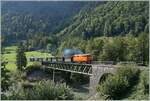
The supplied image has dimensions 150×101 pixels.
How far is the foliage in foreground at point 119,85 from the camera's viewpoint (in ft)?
165

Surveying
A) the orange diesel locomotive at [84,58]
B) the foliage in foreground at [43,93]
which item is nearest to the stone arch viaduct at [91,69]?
the orange diesel locomotive at [84,58]

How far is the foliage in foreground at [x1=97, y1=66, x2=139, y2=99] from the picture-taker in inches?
1980

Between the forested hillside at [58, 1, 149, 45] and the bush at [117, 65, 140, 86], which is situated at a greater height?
the forested hillside at [58, 1, 149, 45]

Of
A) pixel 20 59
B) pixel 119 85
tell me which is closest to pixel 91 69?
pixel 119 85

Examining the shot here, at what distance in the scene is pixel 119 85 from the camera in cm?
5022

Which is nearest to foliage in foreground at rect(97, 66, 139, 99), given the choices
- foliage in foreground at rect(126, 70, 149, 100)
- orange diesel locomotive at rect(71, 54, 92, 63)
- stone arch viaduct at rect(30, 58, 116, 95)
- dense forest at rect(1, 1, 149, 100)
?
dense forest at rect(1, 1, 149, 100)

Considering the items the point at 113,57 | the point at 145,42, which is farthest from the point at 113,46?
the point at 145,42

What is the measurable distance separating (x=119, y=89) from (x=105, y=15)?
384 feet

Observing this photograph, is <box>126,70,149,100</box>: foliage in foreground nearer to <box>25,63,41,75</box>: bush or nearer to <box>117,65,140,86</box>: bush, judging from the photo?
<box>117,65,140,86</box>: bush

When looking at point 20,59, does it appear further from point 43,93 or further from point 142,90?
point 43,93

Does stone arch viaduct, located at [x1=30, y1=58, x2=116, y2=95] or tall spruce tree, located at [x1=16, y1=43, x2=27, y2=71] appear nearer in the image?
stone arch viaduct, located at [x1=30, y1=58, x2=116, y2=95]

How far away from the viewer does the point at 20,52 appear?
100 m

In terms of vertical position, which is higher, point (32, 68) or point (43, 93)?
point (43, 93)

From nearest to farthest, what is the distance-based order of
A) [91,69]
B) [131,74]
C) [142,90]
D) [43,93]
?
[43,93], [142,90], [131,74], [91,69]
